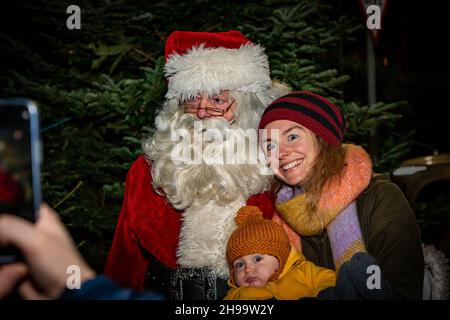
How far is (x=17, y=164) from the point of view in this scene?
39.7 inches

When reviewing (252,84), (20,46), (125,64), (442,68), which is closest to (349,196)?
(252,84)

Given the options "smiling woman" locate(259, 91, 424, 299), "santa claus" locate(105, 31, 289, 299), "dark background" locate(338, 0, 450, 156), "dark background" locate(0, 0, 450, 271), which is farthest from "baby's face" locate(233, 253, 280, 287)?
"dark background" locate(338, 0, 450, 156)

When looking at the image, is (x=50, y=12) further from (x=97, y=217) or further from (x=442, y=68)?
(x=442, y=68)

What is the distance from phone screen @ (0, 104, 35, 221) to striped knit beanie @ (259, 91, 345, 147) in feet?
5.52

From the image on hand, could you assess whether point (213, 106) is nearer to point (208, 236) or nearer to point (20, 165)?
point (208, 236)

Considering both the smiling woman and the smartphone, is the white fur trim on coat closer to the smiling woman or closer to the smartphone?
Answer: the smiling woman

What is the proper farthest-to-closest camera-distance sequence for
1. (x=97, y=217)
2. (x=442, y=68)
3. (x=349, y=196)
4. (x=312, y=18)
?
(x=442, y=68), (x=312, y=18), (x=97, y=217), (x=349, y=196)

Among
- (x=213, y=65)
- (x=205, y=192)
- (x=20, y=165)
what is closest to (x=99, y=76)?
(x=213, y=65)

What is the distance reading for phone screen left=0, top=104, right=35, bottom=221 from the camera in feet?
3.28

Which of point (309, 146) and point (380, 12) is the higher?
point (380, 12)

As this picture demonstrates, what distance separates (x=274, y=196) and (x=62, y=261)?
75.1 inches

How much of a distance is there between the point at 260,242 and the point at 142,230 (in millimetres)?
878

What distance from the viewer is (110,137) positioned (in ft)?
15.9

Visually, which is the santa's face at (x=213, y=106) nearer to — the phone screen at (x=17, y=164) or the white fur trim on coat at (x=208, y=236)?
the white fur trim on coat at (x=208, y=236)
